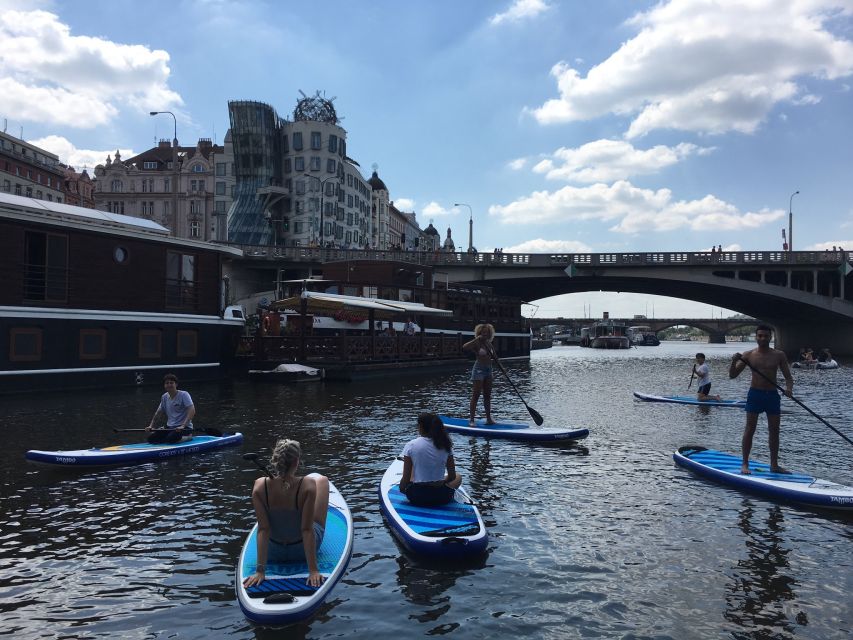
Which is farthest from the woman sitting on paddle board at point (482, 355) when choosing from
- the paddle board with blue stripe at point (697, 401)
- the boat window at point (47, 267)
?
the boat window at point (47, 267)

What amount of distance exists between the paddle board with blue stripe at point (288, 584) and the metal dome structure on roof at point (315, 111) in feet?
335

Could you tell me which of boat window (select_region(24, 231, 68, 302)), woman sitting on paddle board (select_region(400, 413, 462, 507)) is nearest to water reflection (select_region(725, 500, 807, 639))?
woman sitting on paddle board (select_region(400, 413, 462, 507))

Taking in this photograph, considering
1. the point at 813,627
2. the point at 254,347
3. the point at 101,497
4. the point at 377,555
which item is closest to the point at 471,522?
the point at 377,555

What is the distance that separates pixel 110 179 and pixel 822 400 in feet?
373

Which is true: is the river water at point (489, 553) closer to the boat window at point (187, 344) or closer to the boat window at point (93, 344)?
the boat window at point (93, 344)

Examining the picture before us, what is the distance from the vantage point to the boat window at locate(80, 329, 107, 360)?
25266 mm

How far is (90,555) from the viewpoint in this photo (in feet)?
25.0

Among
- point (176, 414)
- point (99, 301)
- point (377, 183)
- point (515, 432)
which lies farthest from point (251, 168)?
point (515, 432)

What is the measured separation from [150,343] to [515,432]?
19320mm

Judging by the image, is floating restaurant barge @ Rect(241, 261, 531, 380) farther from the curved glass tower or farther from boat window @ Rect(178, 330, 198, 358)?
the curved glass tower

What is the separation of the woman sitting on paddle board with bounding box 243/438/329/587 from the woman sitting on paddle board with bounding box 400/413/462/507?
7.59 ft

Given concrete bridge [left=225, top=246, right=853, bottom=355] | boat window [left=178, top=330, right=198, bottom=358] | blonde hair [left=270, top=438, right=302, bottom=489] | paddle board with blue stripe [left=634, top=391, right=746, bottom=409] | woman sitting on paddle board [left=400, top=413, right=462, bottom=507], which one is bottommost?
paddle board with blue stripe [left=634, top=391, right=746, bottom=409]

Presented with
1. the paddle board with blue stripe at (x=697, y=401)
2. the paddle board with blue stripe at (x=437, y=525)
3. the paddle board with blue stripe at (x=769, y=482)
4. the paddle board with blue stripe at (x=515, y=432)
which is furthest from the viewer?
the paddle board with blue stripe at (x=697, y=401)

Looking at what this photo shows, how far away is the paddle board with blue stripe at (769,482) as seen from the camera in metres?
9.55
